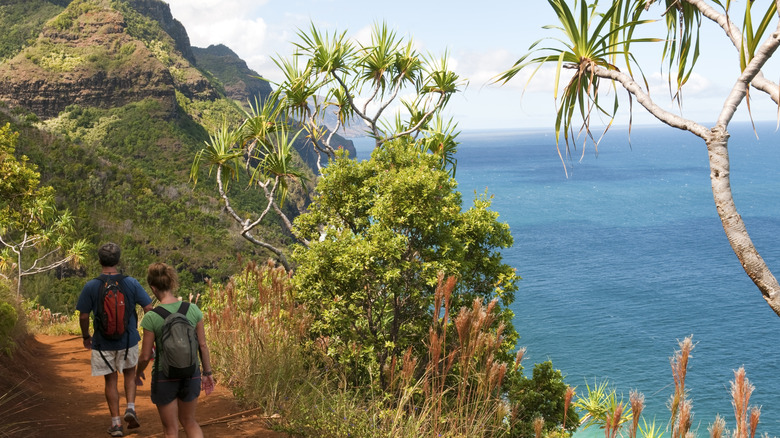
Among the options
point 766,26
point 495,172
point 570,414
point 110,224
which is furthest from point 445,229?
point 495,172

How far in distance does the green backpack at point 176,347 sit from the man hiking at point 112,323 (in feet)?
2.31

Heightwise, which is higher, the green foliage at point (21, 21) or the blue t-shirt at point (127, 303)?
the green foliage at point (21, 21)

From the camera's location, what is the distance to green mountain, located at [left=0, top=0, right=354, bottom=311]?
3003 centimetres

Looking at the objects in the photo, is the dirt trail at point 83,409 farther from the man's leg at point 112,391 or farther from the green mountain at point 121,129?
the green mountain at point 121,129

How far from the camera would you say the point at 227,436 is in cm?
392

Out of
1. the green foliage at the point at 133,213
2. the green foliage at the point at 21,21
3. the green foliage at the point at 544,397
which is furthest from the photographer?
the green foliage at the point at 21,21

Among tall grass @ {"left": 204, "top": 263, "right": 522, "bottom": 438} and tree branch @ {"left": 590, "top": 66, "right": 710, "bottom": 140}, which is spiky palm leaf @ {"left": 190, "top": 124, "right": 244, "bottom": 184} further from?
tree branch @ {"left": 590, "top": 66, "right": 710, "bottom": 140}

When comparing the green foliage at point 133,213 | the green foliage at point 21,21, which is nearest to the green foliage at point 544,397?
the green foliage at point 133,213

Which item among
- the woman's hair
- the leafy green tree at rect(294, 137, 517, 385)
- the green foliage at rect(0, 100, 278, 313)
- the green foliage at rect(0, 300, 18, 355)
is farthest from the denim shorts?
the green foliage at rect(0, 100, 278, 313)

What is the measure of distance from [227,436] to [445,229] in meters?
2.94

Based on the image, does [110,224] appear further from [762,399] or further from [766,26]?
[762,399]

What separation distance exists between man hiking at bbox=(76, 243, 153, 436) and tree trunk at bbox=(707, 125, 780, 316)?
3252 mm

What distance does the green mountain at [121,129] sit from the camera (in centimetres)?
3003

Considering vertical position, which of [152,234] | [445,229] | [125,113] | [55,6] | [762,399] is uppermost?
[55,6]
